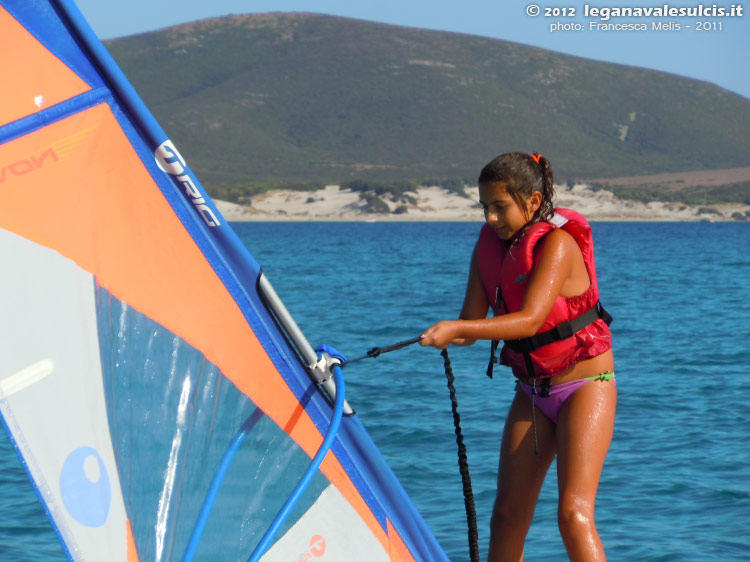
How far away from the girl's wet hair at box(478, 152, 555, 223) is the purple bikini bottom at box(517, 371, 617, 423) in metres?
0.55

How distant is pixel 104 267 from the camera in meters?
2.71

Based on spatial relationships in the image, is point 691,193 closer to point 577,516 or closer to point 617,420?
point 617,420

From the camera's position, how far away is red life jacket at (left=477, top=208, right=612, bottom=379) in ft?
10.9

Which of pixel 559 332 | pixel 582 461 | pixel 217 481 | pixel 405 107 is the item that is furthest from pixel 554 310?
pixel 405 107

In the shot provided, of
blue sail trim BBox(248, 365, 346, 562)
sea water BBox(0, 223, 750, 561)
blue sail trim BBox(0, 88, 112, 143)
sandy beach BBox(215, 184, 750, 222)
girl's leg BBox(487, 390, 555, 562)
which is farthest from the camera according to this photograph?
sandy beach BBox(215, 184, 750, 222)

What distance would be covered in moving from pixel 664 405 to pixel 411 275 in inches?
775

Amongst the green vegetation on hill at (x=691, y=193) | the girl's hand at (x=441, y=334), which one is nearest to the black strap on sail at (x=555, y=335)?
the girl's hand at (x=441, y=334)

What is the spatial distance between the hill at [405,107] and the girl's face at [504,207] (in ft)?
308

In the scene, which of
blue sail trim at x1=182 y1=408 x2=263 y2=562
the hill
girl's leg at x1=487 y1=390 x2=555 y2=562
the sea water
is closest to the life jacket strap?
girl's leg at x1=487 y1=390 x2=555 y2=562

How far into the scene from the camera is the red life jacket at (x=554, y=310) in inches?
131

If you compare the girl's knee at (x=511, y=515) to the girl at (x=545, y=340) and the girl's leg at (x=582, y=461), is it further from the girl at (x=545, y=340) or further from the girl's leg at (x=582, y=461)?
the girl's leg at (x=582, y=461)

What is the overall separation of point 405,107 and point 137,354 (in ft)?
400

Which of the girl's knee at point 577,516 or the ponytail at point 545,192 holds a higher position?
the ponytail at point 545,192

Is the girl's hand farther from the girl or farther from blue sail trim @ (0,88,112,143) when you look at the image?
blue sail trim @ (0,88,112,143)
